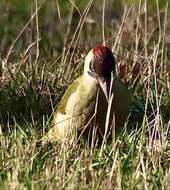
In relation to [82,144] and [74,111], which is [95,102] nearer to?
[74,111]

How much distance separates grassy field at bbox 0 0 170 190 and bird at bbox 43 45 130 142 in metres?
0.11

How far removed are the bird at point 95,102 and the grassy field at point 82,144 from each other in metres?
0.11

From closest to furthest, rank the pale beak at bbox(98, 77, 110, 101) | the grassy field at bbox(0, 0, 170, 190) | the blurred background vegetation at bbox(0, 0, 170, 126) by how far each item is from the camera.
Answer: the grassy field at bbox(0, 0, 170, 190)
the pale beak at bbox(98, 77, 110, 101)
the blurred background vegetation at bbox(0, 0, 170, 126)

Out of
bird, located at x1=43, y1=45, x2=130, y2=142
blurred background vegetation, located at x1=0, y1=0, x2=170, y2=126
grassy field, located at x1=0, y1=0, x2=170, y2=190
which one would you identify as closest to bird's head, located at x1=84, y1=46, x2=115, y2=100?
bird, located at x1=43, y1=45, x2=130, y2=142

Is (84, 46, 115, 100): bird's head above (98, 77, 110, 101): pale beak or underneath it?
above

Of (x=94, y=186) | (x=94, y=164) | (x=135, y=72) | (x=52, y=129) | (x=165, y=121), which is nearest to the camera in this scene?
(x=94, y=186)

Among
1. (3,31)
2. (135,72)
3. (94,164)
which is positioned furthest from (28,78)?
(3,31)

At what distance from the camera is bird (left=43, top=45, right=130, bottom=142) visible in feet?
15.6

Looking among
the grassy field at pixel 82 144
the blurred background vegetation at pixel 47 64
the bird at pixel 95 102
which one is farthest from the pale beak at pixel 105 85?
the blurred background vegetation at pixel 47 64

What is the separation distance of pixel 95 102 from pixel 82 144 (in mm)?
236

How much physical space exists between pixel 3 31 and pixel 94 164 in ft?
15.1

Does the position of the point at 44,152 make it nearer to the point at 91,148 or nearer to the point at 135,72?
the point at 91,148

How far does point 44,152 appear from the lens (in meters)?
4.54

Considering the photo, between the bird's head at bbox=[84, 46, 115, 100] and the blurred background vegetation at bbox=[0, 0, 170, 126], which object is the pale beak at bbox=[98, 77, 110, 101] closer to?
the bird's head at bbox=[84, 46, 115, 100]
